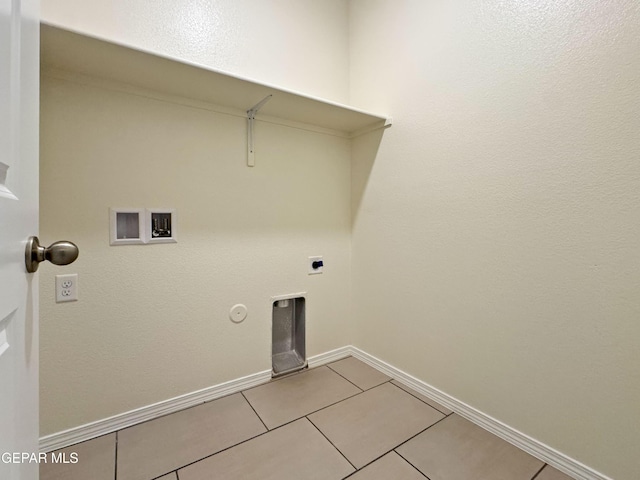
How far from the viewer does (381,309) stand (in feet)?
6.54

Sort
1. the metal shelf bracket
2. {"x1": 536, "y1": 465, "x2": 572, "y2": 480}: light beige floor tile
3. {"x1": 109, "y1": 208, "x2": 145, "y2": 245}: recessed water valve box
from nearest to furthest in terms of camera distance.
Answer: {"x1": 536, "y1": 465, "x2": 572, "y2": 480}: light beige floor tile
{"x1": 109, "y1": 208, "x2": 145, "y2": 245}: recessed water valve box
the metal shelf bracket

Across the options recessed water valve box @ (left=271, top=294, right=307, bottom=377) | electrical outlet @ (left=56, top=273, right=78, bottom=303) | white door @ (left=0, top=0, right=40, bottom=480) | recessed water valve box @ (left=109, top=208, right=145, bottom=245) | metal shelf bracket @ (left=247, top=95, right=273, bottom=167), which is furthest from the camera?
recessed water valve box @ (left=271, top=294, right=307, bottom=377)

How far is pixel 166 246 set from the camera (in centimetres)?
154

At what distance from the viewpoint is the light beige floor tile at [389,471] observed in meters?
1.17

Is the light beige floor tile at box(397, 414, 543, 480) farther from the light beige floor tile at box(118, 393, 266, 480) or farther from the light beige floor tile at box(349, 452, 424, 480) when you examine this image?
the light beige floor tile at box(118, 393, 266, 480)

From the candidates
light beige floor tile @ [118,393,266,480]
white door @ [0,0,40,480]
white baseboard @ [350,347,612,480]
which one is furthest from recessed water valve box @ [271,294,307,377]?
white door @ [0,0,40,480]

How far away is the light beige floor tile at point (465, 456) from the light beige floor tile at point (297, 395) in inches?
18.9

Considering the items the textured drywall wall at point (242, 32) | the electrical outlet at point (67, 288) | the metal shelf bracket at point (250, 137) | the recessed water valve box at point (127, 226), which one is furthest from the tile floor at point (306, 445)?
the textured drywall wall at point (242, 32)

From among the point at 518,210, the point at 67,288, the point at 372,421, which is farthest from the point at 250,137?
the point at 372,421

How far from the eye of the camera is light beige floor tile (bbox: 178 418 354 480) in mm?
1173

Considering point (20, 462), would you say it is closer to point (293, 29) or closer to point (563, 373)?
point (563, 373)

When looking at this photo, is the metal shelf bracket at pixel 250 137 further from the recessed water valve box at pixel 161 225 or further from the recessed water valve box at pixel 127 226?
the recessed water valve box at pixel 127 226

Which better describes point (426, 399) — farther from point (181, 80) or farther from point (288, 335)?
point (181, 80)

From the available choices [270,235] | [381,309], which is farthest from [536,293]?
[270,235]
